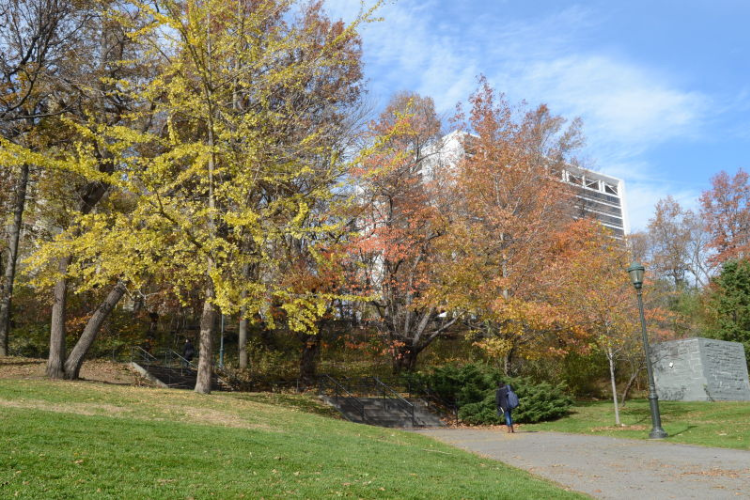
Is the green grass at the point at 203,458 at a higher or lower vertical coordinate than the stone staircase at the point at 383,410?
higher

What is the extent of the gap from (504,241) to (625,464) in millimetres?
12388

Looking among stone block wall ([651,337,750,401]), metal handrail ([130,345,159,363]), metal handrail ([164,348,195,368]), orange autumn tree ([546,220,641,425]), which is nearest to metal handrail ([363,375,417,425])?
orange autumn tree ([546,220,641,425])

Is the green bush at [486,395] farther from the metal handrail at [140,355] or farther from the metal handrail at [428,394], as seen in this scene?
the metal handrail at [140,355]

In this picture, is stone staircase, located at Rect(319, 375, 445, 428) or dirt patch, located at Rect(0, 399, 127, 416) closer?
dirt patch, located at Rect(0, 399, 127, 416)

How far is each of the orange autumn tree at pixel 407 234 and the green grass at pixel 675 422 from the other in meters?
5.69

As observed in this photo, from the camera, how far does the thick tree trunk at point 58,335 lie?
50.2 feet

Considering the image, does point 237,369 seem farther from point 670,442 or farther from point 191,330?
point 670,442

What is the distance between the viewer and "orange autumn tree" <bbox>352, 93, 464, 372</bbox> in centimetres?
2031

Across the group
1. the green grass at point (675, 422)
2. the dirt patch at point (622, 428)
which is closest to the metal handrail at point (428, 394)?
the green grass at point (675, 422)

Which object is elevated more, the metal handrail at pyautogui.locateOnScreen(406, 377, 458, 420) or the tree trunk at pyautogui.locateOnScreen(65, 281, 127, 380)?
the tree trunk at pyautogui.locateOnScreen(65, 281, 127, 380)

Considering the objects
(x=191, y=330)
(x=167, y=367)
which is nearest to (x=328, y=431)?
(x=167, y=367)

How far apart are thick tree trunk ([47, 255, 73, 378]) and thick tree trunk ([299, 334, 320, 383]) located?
8.56 m

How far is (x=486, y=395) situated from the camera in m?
18.0

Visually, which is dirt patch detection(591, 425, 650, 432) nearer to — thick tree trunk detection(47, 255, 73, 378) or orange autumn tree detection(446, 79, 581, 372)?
orange autumn tree detection(446, 79, 581, 372)
